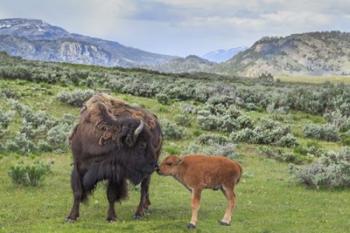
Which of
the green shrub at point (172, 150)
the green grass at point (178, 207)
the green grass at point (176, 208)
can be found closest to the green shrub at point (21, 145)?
the green grass at point (178, 207)

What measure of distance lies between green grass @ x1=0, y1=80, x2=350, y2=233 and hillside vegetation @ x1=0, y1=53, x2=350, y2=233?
3 cm

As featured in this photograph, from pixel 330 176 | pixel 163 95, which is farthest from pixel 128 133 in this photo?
pixel 163 95

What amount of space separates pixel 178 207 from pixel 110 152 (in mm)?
3692

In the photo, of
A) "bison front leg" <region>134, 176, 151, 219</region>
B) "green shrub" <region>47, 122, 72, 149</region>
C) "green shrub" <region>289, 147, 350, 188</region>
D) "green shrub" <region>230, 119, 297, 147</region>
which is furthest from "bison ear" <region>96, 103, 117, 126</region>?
"green shrub" <region>230, 119, 297, 147</region>

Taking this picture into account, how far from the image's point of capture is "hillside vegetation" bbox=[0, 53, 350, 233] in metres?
14.9

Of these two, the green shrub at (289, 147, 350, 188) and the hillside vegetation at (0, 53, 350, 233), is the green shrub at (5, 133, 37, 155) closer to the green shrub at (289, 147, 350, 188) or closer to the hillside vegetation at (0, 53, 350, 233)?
the hillside vegetation at (0, 53, 350, 233)

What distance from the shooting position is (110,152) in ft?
43.8

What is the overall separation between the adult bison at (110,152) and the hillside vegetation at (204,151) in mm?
845

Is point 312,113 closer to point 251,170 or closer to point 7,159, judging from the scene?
point 251,170

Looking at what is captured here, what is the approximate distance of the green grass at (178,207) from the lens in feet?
45.2

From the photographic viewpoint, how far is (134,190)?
1834 cm

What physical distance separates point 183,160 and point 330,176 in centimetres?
832

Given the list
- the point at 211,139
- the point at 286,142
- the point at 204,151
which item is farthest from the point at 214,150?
the point at 286,142

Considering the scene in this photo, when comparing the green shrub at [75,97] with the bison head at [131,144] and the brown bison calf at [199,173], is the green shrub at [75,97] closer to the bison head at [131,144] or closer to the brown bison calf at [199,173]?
the bison head at [131,144]
